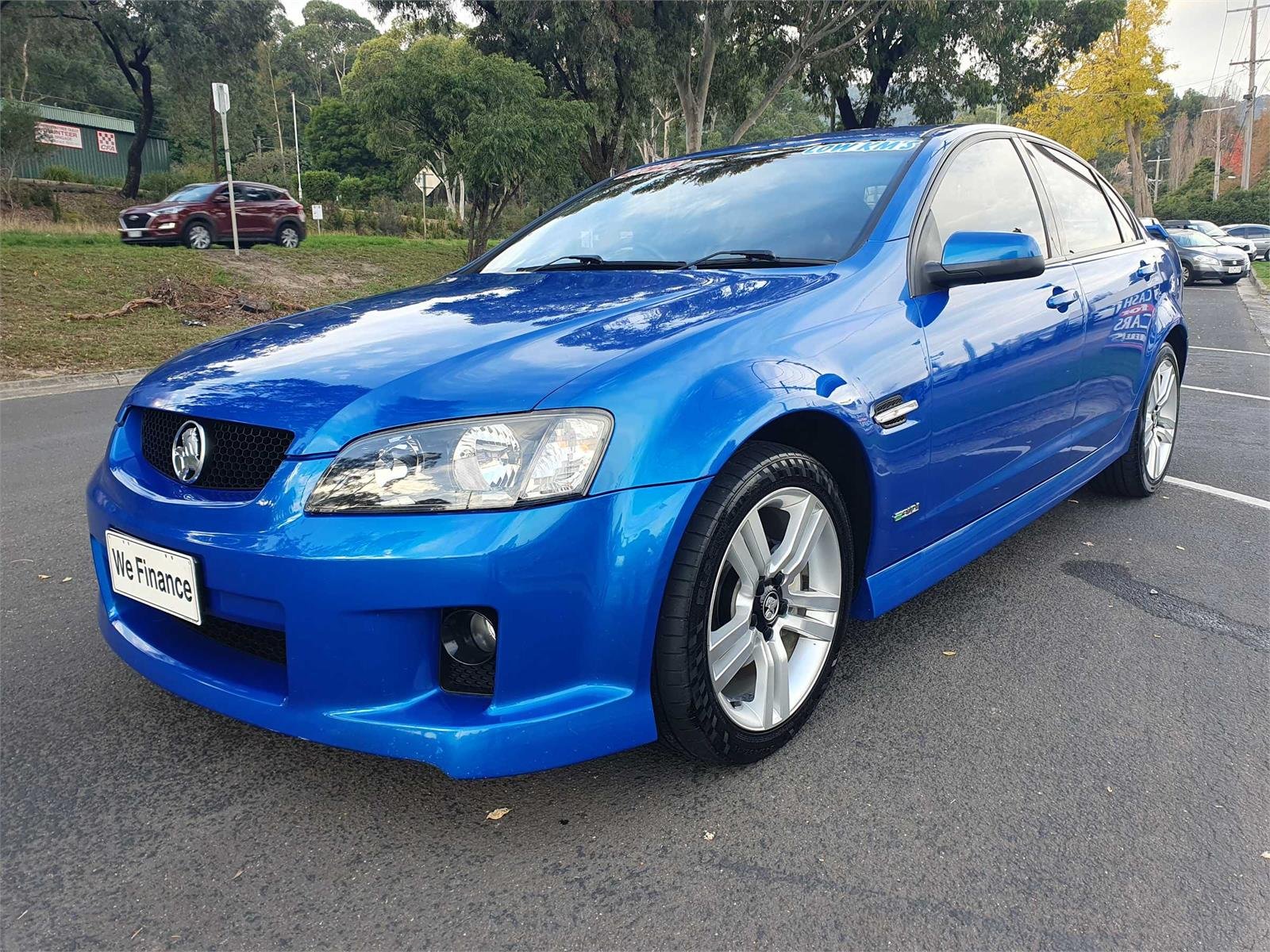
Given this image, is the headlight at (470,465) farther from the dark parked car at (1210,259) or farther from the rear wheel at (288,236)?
the dark parked car at (1210,259)

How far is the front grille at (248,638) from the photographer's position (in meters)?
1.92

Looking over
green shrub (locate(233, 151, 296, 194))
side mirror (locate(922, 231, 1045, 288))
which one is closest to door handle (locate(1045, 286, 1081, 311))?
side mirror (locate(922, 231, 1045, 288))

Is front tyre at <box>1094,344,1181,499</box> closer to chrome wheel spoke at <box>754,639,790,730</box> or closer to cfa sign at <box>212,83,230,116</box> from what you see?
chrome wheel spoke at <box>754,639,790,730</box>

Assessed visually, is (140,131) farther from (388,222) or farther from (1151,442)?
(1151,442)

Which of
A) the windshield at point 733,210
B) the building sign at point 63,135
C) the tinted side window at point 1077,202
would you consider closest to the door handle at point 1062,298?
the tinted side window at point 1077,202

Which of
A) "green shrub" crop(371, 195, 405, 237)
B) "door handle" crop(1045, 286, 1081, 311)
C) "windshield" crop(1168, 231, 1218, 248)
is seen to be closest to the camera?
"door handle" crop(1045, 286, 1081, 311)

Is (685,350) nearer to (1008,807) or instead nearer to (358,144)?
(1008,807)

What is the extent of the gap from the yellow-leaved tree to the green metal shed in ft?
118

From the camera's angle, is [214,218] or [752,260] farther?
[214,218]

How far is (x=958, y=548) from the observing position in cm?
278

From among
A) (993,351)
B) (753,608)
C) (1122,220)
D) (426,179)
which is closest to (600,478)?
(753,608)

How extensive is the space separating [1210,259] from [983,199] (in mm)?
22968

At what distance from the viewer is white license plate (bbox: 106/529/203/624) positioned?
1.91m

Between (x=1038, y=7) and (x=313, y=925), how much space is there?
1145 inches
